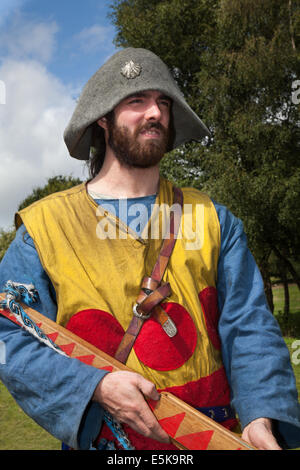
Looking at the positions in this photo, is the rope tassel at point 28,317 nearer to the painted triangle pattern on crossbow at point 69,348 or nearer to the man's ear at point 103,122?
the painted triangle pattern on crossbow at point 69,348

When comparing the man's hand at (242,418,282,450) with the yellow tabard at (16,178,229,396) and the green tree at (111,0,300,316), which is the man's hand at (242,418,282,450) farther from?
the green tree at (111,0,300,316)

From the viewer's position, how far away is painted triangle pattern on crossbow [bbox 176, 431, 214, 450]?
1700 mm

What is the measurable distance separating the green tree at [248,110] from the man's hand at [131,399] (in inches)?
544

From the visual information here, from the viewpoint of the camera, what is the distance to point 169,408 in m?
1.74

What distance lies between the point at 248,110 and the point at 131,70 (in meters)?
14.9

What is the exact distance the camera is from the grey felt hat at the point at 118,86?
2.12 meters

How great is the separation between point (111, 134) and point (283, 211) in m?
13.5

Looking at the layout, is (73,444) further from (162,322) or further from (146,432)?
(162,322)

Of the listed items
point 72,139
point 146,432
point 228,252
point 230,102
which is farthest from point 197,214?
point 230,102

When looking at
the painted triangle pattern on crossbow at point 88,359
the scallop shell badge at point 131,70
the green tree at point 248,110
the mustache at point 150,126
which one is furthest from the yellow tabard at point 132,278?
the green tree at point 248,110

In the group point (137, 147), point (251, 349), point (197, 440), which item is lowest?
point (197, 440)

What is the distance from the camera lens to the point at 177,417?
1.74m

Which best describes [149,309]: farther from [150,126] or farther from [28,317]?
[150,126]

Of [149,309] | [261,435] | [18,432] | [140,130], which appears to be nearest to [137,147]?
[140,130]
